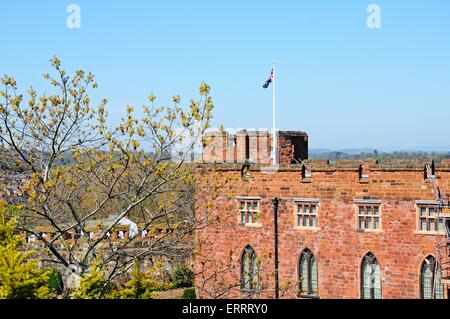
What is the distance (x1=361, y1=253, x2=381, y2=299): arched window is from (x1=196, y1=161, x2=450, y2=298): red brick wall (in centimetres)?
21

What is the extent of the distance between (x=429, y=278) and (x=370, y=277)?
7.96ft

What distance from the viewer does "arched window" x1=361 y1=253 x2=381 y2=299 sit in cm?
2675

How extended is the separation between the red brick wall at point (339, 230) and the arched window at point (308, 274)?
277 millimetres

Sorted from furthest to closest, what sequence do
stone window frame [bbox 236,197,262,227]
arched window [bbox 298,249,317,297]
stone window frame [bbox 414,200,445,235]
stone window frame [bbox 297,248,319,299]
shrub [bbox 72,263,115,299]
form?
stone window frame [bbox 236,197,262,227]
arched window [bbox 298,249,317,297]
stone window frame [bbox 297,248,319,299]
stone window frame [bbox 414,200,445,235]
shrub [bbox 72,263,115,299]

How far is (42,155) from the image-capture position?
1988 centimetres

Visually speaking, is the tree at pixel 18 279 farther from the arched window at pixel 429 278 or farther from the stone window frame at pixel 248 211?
the stone window frame at pixel 248 211

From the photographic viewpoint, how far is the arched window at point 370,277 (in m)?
26.8

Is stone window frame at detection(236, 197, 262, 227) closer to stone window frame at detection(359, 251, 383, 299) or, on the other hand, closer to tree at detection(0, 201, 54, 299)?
stone window frame at detection(359, 251, 383, 299)

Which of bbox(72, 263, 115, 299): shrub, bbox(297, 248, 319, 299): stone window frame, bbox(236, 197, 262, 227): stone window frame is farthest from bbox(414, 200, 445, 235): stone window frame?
bbox(72, 263, 115, 299): shrub

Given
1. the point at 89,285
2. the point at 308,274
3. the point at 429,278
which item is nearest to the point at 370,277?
the point at 429,278

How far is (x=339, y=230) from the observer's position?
90.7 feet

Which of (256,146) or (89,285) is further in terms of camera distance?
(256,146)

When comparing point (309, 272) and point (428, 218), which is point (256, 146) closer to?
point (309, 272)

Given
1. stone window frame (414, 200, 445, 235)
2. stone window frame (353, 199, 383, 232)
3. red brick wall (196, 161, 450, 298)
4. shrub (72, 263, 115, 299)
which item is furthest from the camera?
stone window frame (353, 199, 383, 232)
